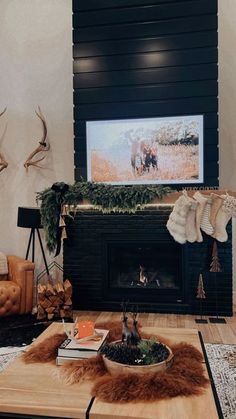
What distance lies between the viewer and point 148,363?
1659 mm

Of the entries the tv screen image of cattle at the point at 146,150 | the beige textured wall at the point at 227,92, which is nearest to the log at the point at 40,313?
the tv screen image of cattle at the point at 146,150

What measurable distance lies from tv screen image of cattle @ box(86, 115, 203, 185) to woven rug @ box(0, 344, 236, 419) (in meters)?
1.84

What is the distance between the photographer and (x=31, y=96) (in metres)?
4.73

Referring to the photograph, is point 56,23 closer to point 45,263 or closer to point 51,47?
point 51,47

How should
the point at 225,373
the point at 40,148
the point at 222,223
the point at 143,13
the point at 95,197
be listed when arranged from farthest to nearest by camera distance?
the point at 40,148, the point at 143,13, the point at 95,197, the point at 222,223, the point at 225,373

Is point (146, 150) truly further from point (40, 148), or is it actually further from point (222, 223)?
point (40, 148)

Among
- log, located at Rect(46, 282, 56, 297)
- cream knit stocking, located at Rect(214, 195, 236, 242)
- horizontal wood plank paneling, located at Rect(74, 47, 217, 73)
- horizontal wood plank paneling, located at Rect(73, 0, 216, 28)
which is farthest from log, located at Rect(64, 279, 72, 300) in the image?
horizontal wood plank paneling, located at Rect(73, 0, 216, 28)

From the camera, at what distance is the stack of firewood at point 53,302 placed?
148 inches

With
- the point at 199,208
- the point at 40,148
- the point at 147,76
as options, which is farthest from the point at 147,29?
the point at 199,208

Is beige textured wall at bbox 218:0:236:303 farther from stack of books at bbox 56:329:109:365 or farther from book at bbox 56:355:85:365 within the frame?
book at bbox 56:355:85:365

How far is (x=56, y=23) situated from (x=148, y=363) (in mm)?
4551

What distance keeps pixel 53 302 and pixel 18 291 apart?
411 millimetres

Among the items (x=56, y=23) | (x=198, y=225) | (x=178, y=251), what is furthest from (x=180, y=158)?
(x=56, y=23)

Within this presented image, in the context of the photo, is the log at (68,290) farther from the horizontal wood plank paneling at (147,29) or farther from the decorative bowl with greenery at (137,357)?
the horizontal wood plank paneling at (147,29)
